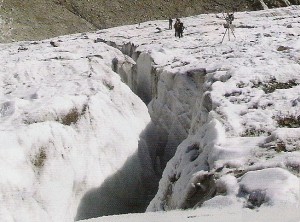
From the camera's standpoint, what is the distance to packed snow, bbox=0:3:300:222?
7.91 metres

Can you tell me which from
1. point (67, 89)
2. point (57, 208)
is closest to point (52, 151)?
point (57, 208)

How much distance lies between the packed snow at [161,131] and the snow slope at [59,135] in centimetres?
4

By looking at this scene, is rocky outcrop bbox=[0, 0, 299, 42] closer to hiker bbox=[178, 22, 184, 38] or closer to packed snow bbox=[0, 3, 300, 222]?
hiker bbox=[178, 22, 184, 38]

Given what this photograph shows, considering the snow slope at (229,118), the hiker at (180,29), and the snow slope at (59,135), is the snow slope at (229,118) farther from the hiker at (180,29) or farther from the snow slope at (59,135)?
the hiker at (180,29)

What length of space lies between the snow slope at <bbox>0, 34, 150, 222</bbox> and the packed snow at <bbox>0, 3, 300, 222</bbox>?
0.12 feet

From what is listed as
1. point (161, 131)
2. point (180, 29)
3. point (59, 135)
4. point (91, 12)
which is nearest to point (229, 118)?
point (59, 135)

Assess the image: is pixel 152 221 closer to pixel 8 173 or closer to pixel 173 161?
pixel 173 161

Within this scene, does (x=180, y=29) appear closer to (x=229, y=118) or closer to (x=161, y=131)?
(x=161, y=131)

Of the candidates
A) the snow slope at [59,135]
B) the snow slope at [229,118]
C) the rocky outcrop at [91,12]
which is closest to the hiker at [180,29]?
the snow slope at [229,118]

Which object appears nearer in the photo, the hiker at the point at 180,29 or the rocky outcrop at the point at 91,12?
the hiker at the point at 180,29

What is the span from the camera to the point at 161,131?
1891 cm

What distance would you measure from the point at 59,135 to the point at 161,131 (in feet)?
Result: 19.5

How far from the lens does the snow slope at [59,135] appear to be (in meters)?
12.4

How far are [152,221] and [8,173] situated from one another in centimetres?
655
